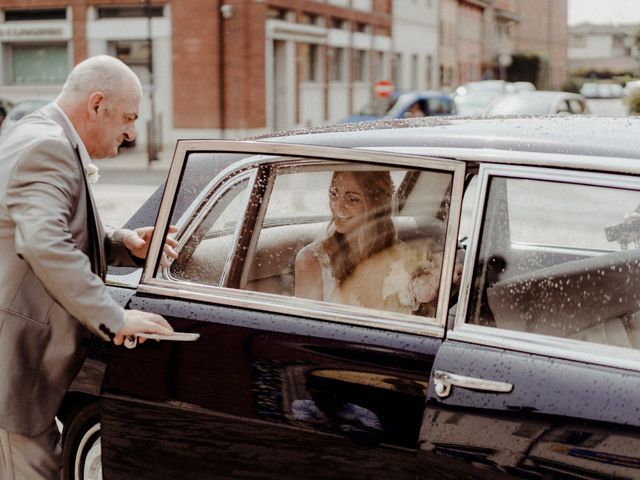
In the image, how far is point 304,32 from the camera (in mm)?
35812

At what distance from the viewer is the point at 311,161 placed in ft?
10.5

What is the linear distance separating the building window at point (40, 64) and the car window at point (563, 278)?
31.7 metres

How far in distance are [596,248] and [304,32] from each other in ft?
108

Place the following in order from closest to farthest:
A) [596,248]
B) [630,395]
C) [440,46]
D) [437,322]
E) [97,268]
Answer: [630,395] < [437,322] < [97,268] < [596,248] < [440,46]

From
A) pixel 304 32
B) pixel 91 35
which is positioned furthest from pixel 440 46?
pixel 91 35

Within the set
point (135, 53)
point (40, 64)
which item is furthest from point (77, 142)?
point (40, 64)

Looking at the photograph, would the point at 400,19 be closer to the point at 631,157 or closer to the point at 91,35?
the point at 91,35

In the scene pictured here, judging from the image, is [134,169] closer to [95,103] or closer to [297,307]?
[95,103]

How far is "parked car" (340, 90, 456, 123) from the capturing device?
2403 centimetres

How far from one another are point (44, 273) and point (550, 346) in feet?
4.50

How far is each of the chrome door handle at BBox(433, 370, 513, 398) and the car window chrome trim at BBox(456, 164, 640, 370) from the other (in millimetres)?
113

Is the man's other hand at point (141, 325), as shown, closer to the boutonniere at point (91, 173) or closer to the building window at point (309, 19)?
the boutonniere at point (91, 173)

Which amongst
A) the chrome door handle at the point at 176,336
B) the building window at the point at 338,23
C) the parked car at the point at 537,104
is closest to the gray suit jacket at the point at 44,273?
the chrome door handle at the point at 176,336

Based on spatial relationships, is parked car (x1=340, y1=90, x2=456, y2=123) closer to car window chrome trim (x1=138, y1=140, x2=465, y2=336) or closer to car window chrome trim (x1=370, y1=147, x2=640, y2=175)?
car window chrome trim (x1=138, y1=140, x2=465, y2=336)
